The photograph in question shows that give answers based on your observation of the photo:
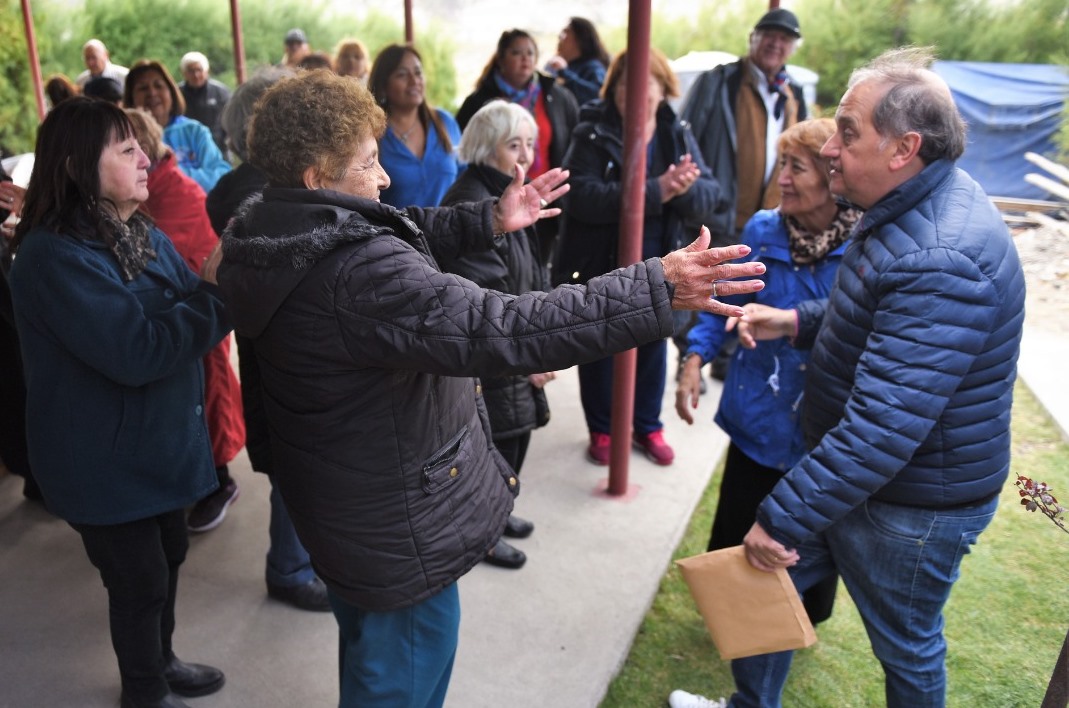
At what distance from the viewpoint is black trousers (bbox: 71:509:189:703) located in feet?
7.61

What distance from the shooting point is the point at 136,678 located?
245 cm

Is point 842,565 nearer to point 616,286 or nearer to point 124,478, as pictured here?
point 616,286

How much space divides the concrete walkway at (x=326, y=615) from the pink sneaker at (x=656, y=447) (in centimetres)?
7

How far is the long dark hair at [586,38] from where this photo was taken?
20.5 ft

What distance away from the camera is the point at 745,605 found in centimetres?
215

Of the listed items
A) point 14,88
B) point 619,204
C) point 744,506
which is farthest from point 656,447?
point 14,88

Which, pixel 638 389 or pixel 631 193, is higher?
pixel 631 193

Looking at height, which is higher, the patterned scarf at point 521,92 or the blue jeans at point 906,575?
the patterned scarf at point 521,92

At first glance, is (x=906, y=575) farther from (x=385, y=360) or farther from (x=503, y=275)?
(x=503, y=275)

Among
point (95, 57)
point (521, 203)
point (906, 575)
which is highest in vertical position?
point (521, 203)

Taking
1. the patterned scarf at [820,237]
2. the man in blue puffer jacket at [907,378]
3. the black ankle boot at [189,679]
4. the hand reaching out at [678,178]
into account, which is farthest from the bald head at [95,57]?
the man in blue puffer jacket at [907,378]

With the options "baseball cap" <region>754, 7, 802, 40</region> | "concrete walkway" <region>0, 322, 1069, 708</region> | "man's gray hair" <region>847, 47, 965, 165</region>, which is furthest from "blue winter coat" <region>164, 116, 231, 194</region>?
"man's gray hair" <region>847, 47, 965, 165</region>

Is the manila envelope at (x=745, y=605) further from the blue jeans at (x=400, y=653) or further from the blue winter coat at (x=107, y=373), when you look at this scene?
the blue winter coat at (x=107, y=373)

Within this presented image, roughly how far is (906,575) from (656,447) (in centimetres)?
223
